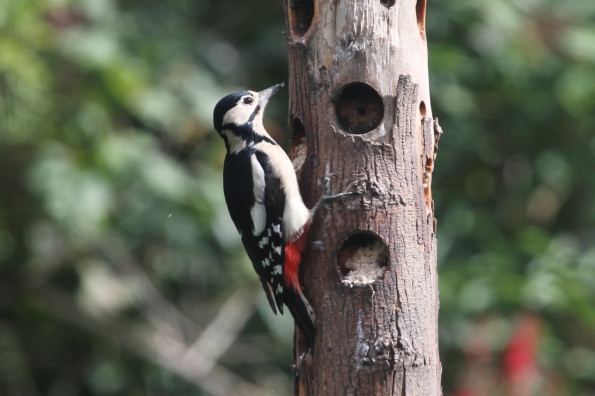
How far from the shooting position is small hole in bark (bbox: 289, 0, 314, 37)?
14.0ft

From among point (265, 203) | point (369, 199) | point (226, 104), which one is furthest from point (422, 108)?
point (226, 104)

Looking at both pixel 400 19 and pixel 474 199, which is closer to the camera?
pixel 400 19

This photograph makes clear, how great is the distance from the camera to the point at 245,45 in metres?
8.59

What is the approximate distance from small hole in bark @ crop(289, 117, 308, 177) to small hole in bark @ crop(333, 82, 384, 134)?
0.24 meters

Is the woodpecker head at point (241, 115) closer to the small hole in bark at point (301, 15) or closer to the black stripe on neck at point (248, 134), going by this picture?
the black stripe on neck at point (248, 134)

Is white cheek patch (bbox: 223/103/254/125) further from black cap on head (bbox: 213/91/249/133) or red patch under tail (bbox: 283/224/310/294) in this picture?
red patch under tail (bbox: 283/224/310/294)

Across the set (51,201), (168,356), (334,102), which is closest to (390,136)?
(334,102)

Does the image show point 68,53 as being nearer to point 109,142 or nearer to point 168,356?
point 109,142

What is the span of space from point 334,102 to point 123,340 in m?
4.41

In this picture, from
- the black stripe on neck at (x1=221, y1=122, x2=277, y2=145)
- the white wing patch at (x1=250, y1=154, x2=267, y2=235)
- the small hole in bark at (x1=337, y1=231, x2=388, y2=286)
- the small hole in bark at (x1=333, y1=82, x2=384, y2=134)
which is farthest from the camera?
the black stripe on neck at (x1=221, y1=122, x2=277, y2=145)

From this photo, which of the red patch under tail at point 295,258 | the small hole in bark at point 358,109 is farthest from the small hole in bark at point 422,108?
the red patch under tail at point 295,258

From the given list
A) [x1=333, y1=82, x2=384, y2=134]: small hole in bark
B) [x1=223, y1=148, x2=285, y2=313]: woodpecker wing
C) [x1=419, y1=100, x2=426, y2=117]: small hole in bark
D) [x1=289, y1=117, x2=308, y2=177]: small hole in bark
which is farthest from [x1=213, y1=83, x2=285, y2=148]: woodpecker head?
[x1=419, y1=100, x2=426, y2=117]: small hole in bark

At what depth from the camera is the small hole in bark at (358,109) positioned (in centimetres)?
400

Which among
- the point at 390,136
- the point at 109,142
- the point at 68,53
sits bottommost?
the point at 390,136
